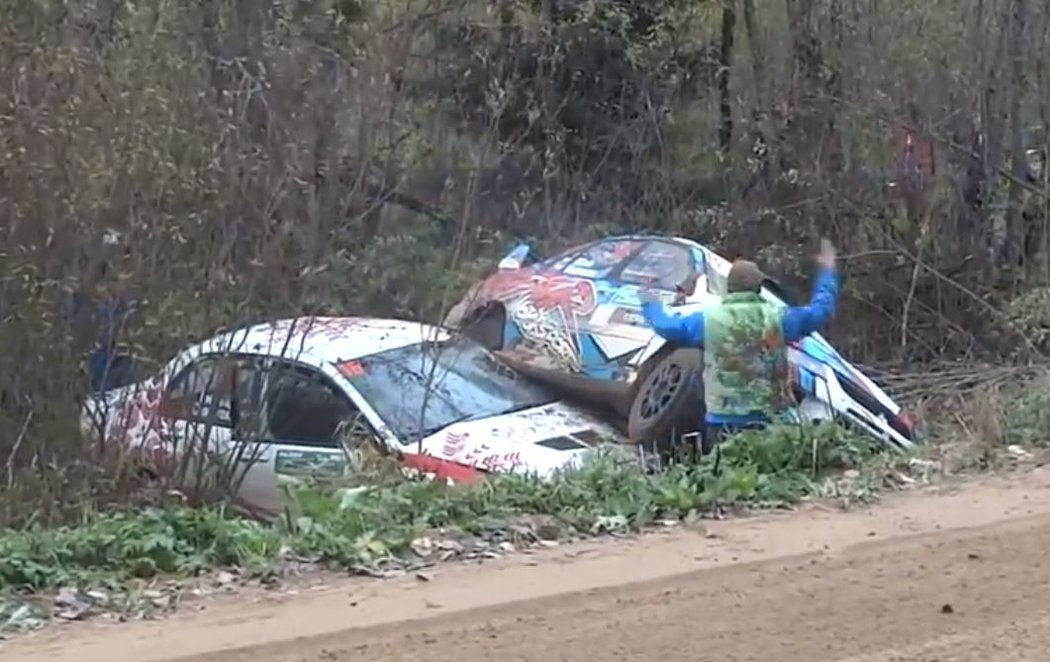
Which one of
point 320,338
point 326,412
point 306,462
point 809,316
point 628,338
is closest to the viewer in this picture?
point 306,462

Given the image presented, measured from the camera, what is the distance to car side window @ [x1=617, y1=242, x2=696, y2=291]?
13.7m

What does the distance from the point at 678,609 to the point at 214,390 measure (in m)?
4.57

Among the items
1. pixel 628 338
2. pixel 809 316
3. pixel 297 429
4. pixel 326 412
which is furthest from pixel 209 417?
pixel 809 316

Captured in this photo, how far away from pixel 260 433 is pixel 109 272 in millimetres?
1373

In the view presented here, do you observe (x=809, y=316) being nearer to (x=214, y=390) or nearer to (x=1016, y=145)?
(x=214, y=390)

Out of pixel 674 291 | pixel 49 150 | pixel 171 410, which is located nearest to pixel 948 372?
pixel 674 291

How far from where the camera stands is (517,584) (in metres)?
7.38

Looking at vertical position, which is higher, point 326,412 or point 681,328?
point 681,328

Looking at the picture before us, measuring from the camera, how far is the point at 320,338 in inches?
447

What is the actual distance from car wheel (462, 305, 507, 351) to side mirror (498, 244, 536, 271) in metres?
0.81

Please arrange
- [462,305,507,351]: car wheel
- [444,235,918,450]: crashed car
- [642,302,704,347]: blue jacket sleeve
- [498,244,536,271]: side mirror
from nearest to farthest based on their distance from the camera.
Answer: [642,302,704,347]: blue jacket sleeve
[444,235,918,450]: crashed car
[462,305,507,351]: car wheel
[498,244,536,271]: side mirror

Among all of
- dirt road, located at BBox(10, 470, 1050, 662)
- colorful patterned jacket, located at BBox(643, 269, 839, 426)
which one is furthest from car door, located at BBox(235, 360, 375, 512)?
dirt road, located at BBox(10, 470, 1050, 662)

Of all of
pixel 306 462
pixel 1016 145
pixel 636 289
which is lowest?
pixel 306 462

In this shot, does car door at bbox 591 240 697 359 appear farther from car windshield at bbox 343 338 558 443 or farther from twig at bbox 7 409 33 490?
twig at bbox 7 409 33 490
